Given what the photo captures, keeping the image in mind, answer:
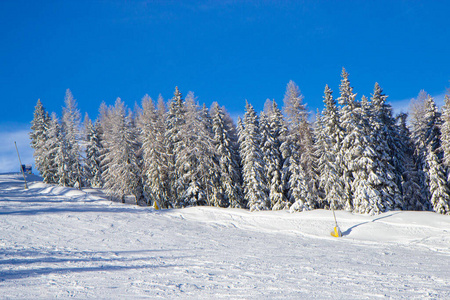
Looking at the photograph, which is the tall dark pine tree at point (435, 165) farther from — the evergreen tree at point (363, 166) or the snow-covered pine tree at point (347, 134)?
the snow-covered pine tree at point (347, 134)

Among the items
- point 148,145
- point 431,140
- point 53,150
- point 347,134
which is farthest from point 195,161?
point 431,140

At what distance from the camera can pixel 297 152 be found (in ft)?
119

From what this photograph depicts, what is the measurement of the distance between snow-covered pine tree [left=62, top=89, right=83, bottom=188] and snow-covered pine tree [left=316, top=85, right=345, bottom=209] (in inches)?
1329

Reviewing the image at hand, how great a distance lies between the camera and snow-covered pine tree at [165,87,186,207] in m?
37.9

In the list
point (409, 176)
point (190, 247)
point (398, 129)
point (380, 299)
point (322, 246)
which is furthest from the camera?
point (398, 129)

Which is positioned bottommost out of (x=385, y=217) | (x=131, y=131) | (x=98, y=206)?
(x=385, y=217)

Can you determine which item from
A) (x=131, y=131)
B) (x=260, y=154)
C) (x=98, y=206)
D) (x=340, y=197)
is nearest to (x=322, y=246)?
(x=340, y=197)

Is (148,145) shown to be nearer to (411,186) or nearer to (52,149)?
(52,149)

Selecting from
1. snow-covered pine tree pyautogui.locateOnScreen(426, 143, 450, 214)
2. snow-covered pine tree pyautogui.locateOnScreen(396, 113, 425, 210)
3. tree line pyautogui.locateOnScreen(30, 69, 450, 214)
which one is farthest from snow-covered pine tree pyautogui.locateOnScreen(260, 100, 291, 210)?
snow-covered pine tree pyautogui.locateOnScreen(426, 143, 450, 214)

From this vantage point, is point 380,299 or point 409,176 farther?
point 409,176

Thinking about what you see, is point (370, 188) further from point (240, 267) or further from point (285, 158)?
point (240, 267)

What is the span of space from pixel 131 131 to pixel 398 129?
108 feet

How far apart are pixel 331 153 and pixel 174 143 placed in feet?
61.7

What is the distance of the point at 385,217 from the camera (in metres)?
27.8
